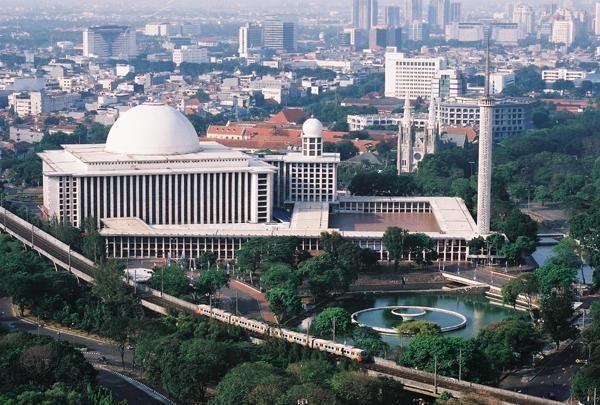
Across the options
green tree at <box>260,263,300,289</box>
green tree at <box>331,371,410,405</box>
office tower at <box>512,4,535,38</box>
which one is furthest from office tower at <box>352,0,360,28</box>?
green tree at <box>331,371,410,405</box>

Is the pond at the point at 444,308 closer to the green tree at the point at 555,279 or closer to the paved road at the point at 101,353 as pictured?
the green tree at the point at 555,279

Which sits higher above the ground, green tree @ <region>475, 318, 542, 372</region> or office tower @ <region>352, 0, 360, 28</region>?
office tower @ <region>352, 0, 360, 28</region>

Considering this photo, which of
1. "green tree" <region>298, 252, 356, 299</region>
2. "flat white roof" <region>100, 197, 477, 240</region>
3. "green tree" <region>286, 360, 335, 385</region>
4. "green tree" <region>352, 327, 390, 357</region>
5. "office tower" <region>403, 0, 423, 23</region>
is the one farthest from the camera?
"office tower" <region>403, 0, 423, 23</region>

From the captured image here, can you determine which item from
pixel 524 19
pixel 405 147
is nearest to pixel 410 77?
pixel 405 147

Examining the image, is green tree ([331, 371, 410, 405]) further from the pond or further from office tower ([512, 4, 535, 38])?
office tower ([512, 4, 535, 38])

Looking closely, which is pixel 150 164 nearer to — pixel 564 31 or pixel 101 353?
pixel 101 353

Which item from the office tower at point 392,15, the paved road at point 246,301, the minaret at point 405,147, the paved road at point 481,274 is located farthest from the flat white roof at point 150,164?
the office tower at point 392,15

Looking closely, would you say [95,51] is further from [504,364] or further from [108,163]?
[504,364]

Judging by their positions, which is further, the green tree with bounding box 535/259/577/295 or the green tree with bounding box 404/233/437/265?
the green tree with bounding box 404/233/437/265

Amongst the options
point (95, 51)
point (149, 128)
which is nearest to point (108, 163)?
point (149, 128)
